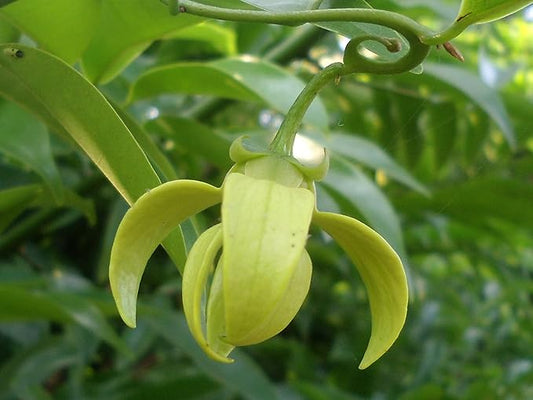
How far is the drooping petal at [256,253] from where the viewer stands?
11.9 inches

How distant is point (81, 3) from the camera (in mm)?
460

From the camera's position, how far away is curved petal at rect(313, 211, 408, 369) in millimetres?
333

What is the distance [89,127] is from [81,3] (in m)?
0.12

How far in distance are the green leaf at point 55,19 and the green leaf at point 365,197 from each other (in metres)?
0.22

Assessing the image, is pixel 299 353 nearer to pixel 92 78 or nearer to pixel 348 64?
pixel 92 78

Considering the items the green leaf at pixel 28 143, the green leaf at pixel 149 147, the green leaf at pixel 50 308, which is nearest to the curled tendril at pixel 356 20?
the green leaf at pixel 149 147

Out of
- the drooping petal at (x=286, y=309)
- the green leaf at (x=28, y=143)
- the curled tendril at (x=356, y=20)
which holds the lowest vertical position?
the green leaf at (x=28, y=143)

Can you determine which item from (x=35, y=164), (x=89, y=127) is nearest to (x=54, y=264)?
(x=35, y=164)

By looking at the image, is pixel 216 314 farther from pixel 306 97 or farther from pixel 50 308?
pixel 50 308

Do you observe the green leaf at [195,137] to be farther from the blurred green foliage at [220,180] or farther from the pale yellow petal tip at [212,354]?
the pale yellow petal tip at [212,354]

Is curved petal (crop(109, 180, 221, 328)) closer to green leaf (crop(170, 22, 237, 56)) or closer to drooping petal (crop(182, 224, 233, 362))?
drooping petal (crop(182, 224, 233, 362))

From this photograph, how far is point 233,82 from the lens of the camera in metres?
0.59

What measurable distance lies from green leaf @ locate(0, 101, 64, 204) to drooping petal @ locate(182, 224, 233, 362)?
22 centimetres

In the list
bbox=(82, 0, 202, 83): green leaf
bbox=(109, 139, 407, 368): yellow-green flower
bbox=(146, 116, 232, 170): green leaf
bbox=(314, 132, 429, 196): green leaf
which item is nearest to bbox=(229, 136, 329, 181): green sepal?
bbox=(109, 139, 407, 368): yellow-green flower
